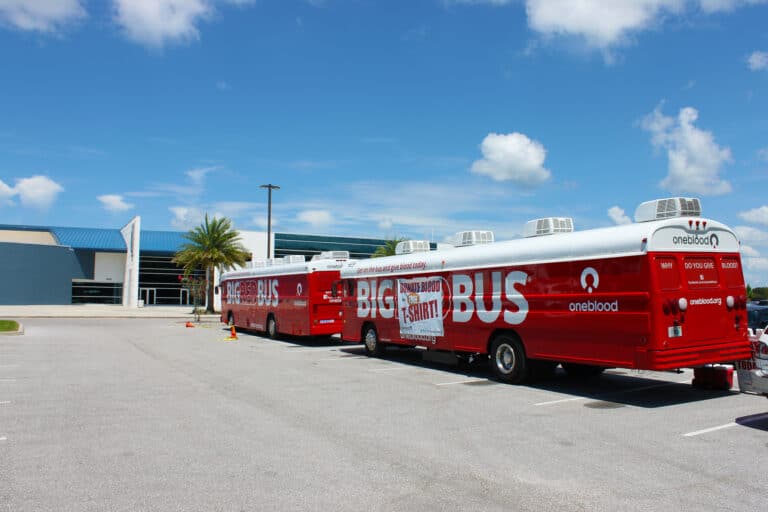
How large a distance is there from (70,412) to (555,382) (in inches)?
338

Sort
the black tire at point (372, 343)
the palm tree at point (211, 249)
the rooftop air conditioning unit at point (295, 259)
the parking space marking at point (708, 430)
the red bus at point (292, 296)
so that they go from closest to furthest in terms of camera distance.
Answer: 1. the parking space marking at point (708, 430)
2. the black tire at point (372, 343)
3. the red bus at point (292, 296)
4. the rooftop air conditioning unit at point (295, 259)
5. the palm tree at point (211, 249)

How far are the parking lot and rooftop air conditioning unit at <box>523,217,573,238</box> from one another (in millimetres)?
2960

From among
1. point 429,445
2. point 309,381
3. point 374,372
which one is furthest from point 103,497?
point 374,372

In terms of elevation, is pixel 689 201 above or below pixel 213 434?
above

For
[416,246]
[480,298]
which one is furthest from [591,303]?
[416,246]

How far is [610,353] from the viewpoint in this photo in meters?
Result: 9.89

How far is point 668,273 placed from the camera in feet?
30.9

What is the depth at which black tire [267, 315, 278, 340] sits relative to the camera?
2333cm

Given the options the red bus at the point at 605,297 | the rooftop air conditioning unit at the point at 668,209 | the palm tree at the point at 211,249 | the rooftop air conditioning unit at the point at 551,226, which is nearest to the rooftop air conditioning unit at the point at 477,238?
the red bus at the point at 605,297

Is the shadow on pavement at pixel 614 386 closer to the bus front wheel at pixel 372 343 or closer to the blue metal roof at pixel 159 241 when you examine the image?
the bus front wheel at pixel 372 343

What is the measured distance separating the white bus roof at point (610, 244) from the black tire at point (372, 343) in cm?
435

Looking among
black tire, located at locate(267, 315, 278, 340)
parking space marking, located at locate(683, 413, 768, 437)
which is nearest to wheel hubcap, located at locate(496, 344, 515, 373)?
parking space marking, located at locate(683, 413, 768, 437)

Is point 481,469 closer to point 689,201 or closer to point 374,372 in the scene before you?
point 689,201

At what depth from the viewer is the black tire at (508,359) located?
1166 centimetres
